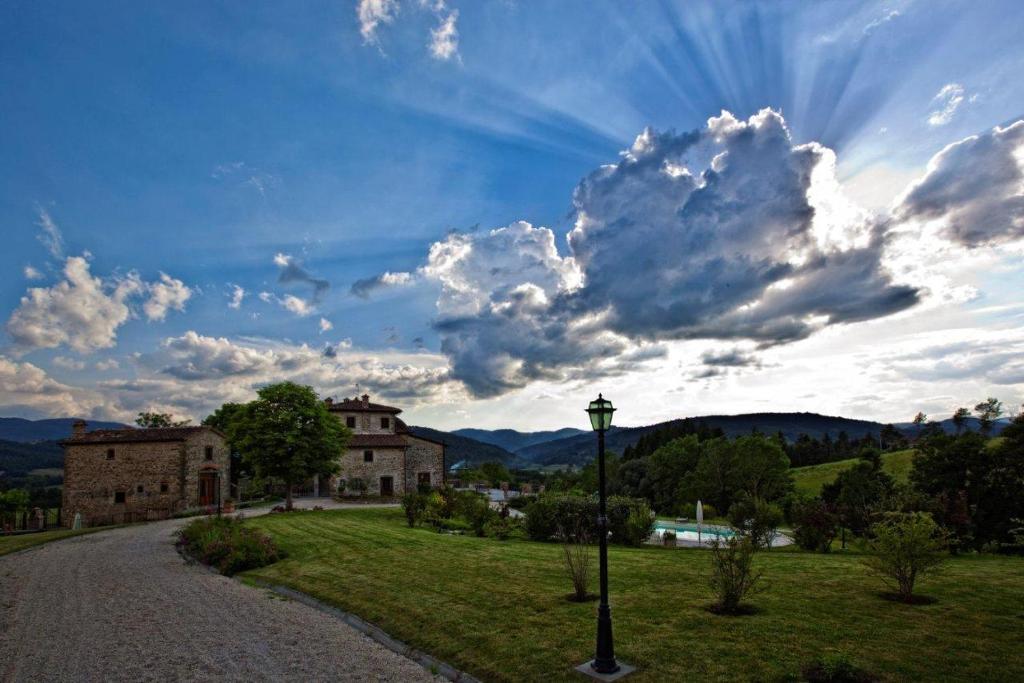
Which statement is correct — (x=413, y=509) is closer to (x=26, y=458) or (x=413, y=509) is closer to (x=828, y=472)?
(x=828, y=472)

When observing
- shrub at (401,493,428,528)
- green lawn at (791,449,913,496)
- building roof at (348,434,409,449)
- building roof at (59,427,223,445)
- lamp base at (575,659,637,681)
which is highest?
building roof at (59,427,223,445)

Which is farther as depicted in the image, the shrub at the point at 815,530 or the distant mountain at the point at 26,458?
the distant mountain at the point at 26,458

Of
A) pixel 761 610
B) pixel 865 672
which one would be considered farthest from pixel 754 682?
pixel 761 610

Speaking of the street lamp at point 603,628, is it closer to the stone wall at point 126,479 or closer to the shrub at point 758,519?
the shrub at point 758,519

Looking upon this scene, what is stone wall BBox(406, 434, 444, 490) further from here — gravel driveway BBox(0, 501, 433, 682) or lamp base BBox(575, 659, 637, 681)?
lamp base BBox(575, 659, 637, 681)

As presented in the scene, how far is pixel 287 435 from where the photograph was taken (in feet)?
107

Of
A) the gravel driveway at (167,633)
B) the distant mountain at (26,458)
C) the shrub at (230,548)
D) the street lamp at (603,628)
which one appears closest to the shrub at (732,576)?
the street lamp at (603,628)

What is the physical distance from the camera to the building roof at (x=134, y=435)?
39.9 metres

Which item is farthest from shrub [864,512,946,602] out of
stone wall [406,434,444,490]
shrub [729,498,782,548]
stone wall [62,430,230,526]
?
stone wall [406,434,444,490]

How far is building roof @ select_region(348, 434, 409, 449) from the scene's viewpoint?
153 feet

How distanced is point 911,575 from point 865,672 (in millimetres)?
4804

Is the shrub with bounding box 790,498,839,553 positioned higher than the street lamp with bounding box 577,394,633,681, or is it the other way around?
the street lamp with bounding box 577,394,633,681

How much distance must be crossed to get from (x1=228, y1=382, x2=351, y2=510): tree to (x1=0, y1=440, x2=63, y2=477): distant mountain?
10776cm

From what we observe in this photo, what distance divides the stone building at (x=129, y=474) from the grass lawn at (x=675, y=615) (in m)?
27.7
